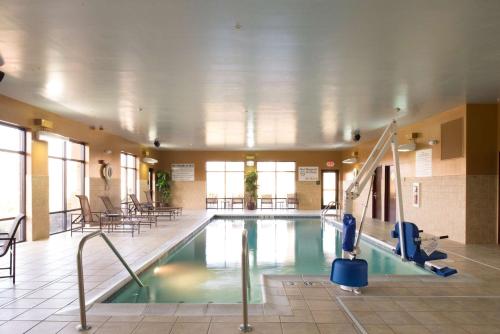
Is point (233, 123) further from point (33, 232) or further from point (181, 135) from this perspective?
point (33, 232)

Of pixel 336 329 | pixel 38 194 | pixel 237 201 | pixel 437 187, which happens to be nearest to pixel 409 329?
pixel 336 329

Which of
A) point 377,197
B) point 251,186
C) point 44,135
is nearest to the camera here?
point 44,135

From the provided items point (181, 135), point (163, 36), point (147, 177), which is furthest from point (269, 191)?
point (163, 36)

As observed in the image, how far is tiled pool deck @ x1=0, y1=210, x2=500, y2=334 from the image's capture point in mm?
3006

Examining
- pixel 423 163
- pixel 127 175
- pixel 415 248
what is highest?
pixel 423 163

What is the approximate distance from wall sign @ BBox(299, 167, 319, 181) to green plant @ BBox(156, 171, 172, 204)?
5851 mm

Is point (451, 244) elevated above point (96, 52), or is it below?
below

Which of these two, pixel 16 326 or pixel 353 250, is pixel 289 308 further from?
pixel 16 326

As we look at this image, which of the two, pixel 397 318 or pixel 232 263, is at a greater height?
pixel 397 318

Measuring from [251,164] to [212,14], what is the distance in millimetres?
13240

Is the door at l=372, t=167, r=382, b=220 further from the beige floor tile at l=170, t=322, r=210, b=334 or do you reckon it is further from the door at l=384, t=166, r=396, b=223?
the beige floor tile at l=170, t=322, r=210, b=334

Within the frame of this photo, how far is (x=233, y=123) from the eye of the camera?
339 inches

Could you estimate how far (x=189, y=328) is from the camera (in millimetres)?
2996

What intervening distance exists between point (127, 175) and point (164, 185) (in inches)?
123
